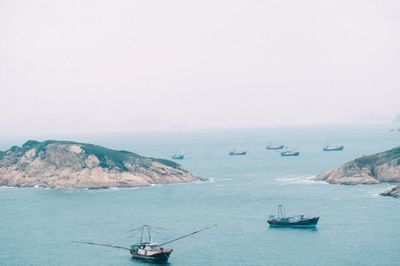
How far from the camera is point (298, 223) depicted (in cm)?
15025

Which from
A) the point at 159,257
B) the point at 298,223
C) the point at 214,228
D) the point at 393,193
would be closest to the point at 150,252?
the point at 159,257

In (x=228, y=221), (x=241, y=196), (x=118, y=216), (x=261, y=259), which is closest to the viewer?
(x=261, y=259)

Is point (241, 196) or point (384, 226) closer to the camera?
point (384, 226)

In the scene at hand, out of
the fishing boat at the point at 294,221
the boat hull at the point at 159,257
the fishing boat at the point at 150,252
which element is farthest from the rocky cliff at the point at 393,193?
the boat hull at the point at 159,257

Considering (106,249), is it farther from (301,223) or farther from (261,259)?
(301,223)

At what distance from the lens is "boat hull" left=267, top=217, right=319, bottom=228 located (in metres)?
148

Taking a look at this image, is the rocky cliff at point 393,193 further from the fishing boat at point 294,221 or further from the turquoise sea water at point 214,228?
the fishing boat at point 294,221

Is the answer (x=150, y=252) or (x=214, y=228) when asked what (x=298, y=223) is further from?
(x=150, y=252)

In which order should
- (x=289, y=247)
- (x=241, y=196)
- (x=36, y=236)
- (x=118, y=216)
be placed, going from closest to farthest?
(x=289, y=247)
(x=36, y=236)
(x=118, y=216)
(x=241, y=196)

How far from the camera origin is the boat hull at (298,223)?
148500mm

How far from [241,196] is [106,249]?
225 feet

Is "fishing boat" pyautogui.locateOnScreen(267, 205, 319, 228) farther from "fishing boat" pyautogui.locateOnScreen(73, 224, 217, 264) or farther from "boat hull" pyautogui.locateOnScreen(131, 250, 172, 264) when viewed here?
"boat hull" pyautogui.locateOnScreen(131, 250, 172, 264)

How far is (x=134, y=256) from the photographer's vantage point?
4909 inches

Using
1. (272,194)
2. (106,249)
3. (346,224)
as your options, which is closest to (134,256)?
(106,249)
